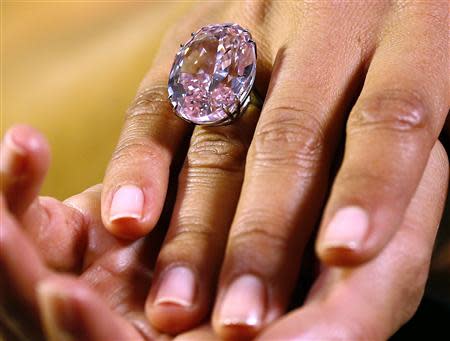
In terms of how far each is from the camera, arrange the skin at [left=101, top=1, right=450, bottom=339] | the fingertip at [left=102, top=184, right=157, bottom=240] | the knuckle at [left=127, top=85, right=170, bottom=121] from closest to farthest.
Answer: the skin at [left=101, top=1, right=450, bottom=339] → the fingertip at [left=102, top=184, right=157, bottom=240] → the knuckle at [left=127, top=85, right=170, bottom=121]

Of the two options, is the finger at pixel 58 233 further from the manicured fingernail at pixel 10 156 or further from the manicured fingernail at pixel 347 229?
the manicured fingernail at pixel 347 229


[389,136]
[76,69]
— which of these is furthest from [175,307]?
[76,69]

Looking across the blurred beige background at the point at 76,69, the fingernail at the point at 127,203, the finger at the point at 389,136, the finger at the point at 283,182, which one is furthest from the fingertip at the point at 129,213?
the blurred beige background at the point at 76,69

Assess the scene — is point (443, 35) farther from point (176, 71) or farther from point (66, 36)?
point (66, 36)

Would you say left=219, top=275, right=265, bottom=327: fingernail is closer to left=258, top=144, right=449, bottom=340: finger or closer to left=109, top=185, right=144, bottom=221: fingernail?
left=258, top=144, right=449, bottom=340: finger

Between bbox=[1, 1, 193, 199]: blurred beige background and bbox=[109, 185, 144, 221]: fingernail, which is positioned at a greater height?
bbox=[109, 185, 144, 221]: fingernail

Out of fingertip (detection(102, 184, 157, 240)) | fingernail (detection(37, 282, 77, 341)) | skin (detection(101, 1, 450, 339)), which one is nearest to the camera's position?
fingernail (detection(37, 282, 77, 341))

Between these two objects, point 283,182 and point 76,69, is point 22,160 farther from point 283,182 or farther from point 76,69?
point 76,69

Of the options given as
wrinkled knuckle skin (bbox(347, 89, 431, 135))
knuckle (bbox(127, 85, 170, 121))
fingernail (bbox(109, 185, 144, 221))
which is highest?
wrinkled knuckle skin (bbox(347, 89, 431, 135))

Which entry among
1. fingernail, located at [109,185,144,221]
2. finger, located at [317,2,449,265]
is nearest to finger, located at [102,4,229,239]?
fingernail, located at [109,185,144,221]
